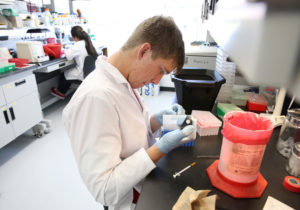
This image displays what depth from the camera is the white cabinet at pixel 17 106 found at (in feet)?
6.92

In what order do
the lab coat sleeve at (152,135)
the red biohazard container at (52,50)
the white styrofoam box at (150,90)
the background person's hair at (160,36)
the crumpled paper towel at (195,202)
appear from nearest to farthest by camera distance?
the crumpled paper towel at (195,202) → the background person's hair at (160,36) → the lab coat sleeve at (152,135) → the red biohazard container at (52,50) → the white styrofoam box at (150,90)

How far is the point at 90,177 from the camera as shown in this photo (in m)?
0.85

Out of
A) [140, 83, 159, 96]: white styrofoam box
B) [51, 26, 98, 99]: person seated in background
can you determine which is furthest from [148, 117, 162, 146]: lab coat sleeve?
[140, 83, 159, 96]: white styrofoam box

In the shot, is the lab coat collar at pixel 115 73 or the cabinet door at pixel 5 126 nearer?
the lab coat collar at pixel 115 73

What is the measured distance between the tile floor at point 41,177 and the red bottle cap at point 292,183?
1452 mm

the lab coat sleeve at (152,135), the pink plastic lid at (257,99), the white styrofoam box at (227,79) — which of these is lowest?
the lab coat sleeve at (152,135)

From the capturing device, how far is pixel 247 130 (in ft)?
2.35

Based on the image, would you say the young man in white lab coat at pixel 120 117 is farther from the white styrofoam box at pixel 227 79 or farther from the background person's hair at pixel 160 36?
the white styrofoam box at pixel 227 79

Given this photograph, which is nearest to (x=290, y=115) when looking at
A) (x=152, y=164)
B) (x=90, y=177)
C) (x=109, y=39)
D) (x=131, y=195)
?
(x=152, y=164)

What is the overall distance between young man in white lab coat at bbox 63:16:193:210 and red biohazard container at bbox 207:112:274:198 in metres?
0.22

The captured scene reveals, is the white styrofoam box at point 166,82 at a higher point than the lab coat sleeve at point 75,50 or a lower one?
lower

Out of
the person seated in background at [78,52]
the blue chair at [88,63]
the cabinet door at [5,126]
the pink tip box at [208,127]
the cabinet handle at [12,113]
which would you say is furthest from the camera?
the person seated in background at [78,52]

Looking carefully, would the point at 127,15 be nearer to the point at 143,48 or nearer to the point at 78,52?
the point at 78,52

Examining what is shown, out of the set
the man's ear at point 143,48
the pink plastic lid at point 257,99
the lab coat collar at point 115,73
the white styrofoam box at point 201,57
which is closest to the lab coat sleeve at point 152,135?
the lab coat collar at point 115,73
